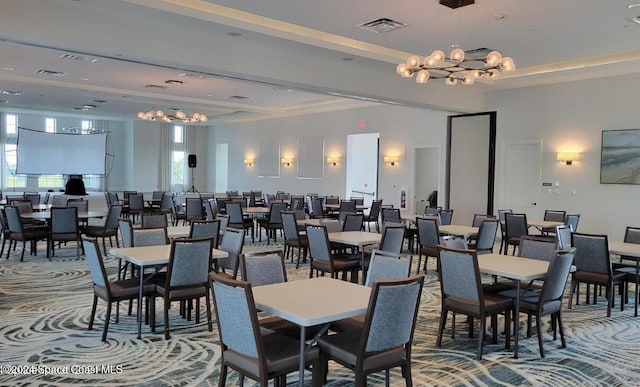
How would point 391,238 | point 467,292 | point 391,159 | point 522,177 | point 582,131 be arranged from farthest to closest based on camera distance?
point 391,159 < point 522,177 < point 582,131 < point 391,238 < point 467,292

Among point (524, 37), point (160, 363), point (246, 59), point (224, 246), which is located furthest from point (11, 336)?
point (524, 37)

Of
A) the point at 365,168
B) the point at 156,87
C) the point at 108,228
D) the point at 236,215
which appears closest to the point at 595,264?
the point at 236,215

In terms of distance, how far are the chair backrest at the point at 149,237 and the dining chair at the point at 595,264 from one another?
4.76 m

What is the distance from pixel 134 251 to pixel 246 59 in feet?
15.1

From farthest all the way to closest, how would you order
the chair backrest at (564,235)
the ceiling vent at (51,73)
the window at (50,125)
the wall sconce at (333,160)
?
the window at (50,125)
the wall sconce at (333,160)
the ceiling vent at (51,73)
the chair backrest at (564,235)

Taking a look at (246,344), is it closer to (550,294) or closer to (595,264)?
(550,294)

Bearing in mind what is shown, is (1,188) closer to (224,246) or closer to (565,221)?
(224,246)

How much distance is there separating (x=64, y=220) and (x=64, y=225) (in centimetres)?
9

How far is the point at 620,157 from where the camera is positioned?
→ 1070 cm

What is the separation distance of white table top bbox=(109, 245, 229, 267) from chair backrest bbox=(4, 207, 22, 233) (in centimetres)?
475

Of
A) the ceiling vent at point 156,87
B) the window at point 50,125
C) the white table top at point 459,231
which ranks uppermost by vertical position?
the ceiling vent at point 156,87

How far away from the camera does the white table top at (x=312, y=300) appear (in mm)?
3039

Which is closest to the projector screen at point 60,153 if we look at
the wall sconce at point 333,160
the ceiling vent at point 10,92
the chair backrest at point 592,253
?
the ceiling vent at point 10,92

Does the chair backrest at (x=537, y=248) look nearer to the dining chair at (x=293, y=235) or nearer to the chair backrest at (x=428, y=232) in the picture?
the chair backrest at (x=428, y=232)
